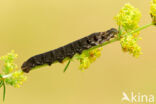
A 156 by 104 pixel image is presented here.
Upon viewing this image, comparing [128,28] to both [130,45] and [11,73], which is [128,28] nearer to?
[130,45]

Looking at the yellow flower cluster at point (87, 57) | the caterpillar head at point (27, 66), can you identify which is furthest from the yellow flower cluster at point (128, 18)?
the caterpillar head at point (27, 66)

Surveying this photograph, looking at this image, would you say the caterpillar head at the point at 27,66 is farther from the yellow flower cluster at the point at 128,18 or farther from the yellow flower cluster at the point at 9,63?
the yellow flower cluster at the point at 128,18

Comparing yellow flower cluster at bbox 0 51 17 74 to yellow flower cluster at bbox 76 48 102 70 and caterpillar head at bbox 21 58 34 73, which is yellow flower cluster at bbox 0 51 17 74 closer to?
caterpillar head at bbox 21 58 34 73

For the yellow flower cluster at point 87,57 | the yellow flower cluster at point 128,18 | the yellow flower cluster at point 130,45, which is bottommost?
the yellow flower cluster at point 87,57

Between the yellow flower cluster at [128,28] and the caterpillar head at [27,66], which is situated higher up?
the yellow flower cluster at [128,28]

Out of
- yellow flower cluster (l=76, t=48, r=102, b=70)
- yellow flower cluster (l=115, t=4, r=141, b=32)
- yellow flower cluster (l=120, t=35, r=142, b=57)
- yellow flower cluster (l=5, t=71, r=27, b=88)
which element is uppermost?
yellow flower cluster (l=115, t=4, r=141, b=32)

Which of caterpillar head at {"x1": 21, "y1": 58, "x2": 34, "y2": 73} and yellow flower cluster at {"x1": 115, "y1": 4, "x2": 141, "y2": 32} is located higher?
yellow flower cluster at {"x1": 115, "y1": 4, "x2": 141, "y2": 32}

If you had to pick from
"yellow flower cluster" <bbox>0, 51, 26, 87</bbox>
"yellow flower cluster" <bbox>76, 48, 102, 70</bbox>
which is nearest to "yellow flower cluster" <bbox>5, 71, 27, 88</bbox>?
"yellow flower cluster" <bbox>0, 51, 26, 87</bbox>
